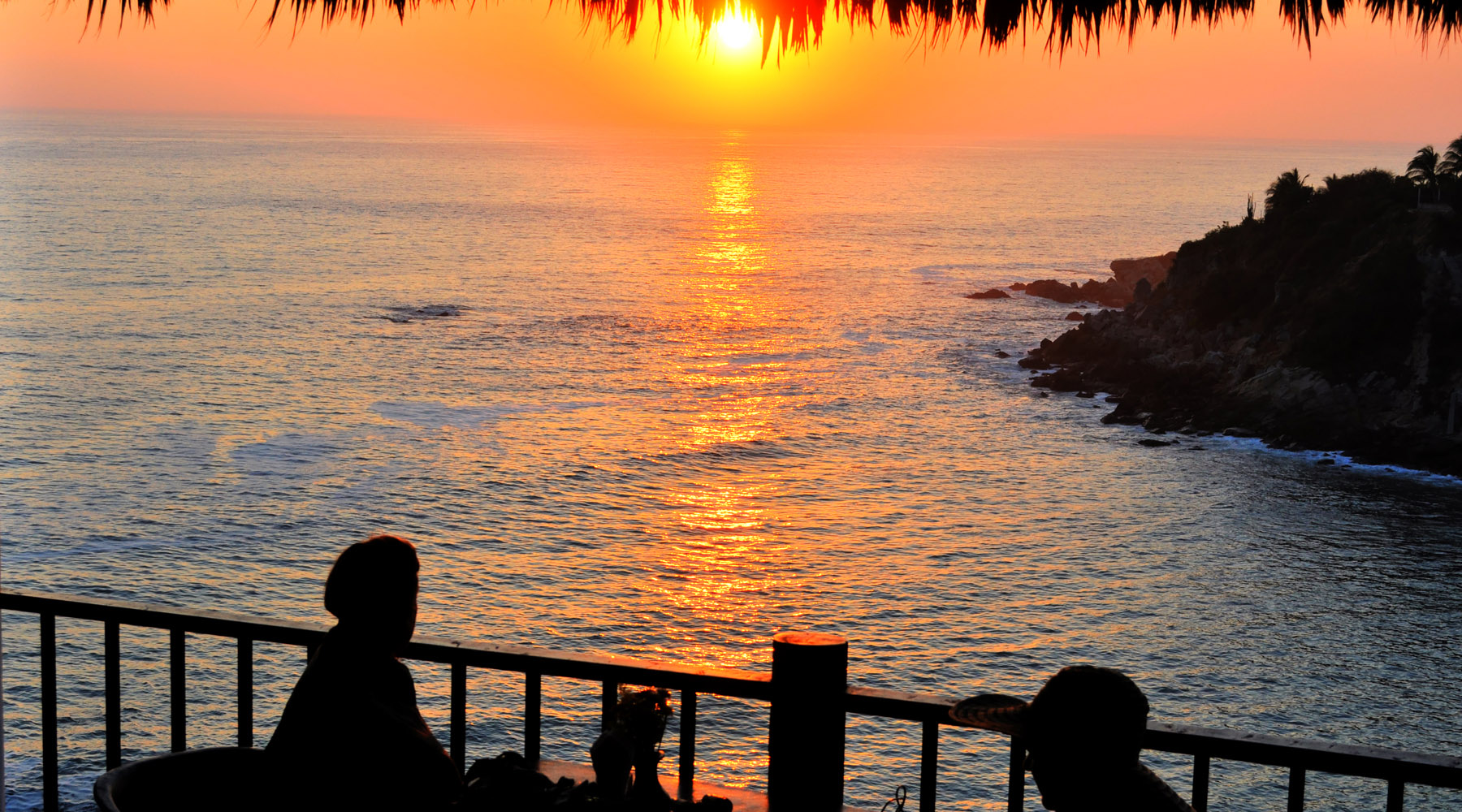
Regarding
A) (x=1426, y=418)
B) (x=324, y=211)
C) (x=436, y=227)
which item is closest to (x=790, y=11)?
(x=1426, y=418)

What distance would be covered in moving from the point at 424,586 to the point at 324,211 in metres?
117

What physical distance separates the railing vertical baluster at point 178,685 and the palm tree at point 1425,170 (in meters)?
66.3

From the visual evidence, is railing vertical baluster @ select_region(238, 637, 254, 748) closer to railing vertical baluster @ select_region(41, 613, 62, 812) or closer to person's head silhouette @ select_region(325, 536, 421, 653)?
railing vertical baluster @ select_region(41, 613, 62, 812)

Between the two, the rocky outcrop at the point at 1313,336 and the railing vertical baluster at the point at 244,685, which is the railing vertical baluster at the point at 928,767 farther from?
the rocky outcrop at the point at 1313,336

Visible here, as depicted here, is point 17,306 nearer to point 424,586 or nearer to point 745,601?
point 424,586

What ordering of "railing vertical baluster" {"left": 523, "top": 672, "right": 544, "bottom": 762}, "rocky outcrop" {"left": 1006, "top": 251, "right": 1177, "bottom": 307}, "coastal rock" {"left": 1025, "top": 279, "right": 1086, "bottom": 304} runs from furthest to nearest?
"coastal rock" {"left": 1025, "top": 279, "right": 1086, "bottom": 304}, "rocky outcrop" {"left": 1006, "top": 251, "right": 1177, "bottom": 307}, "railing vertical baluster" {"left": 523, "top": 672, "right": 544, "bottom": 762}

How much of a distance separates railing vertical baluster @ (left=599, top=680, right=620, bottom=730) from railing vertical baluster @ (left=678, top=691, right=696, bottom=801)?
0.18m

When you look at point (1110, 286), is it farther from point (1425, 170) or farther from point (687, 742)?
point (687, 742)

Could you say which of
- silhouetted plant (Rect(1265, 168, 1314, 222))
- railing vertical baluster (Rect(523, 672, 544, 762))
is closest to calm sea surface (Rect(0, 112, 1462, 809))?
silhouetted plant (Rect(1265, 168, 1314, 222))

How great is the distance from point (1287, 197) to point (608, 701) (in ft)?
232

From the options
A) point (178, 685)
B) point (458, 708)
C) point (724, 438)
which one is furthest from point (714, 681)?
point (724, 438)

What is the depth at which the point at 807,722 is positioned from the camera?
3430 millimetres

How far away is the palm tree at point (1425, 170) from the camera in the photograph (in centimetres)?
5988

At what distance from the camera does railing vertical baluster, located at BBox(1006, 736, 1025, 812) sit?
322 cm
